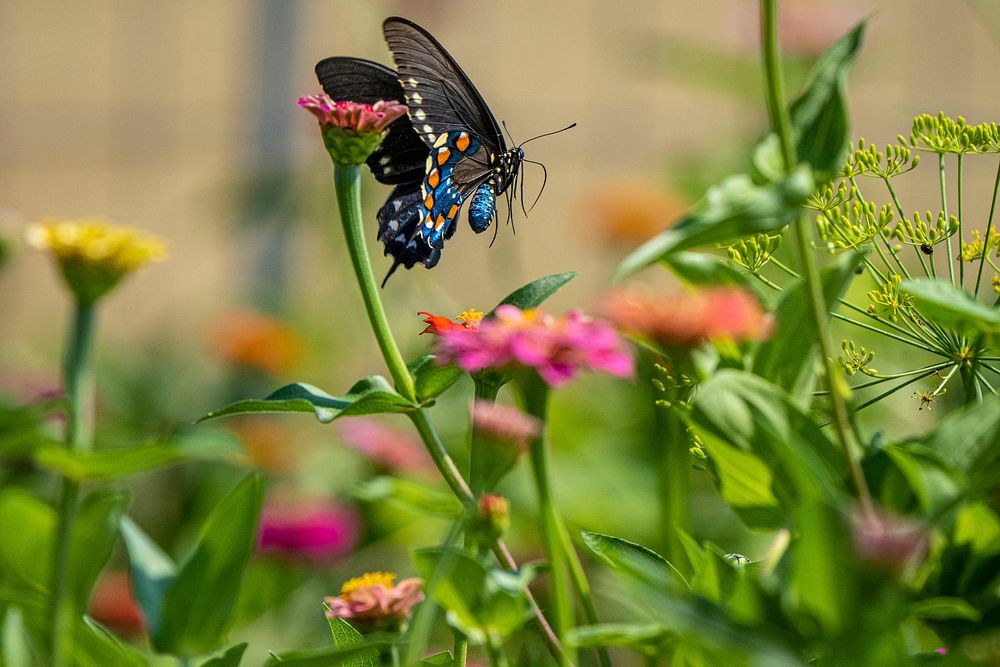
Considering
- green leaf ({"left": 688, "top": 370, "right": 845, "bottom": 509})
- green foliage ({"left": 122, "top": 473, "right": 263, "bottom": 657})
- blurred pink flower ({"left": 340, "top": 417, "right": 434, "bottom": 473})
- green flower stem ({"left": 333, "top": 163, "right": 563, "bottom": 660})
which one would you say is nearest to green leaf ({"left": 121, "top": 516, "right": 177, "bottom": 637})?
green foliage ({"left": 122, "top": 473, "right": 263, "bottom": 657})

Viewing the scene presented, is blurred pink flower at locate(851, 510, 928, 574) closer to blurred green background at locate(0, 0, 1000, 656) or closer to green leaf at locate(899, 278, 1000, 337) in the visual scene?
green leaf at locate(899, 278, 1000, 337)

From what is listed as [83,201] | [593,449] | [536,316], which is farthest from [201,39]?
[536,316]

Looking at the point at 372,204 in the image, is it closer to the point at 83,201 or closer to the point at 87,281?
the point at 87,281

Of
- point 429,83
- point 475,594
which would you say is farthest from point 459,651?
point 429,83

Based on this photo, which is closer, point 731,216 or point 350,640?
point 731,216

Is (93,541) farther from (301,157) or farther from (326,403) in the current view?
(301,157)
